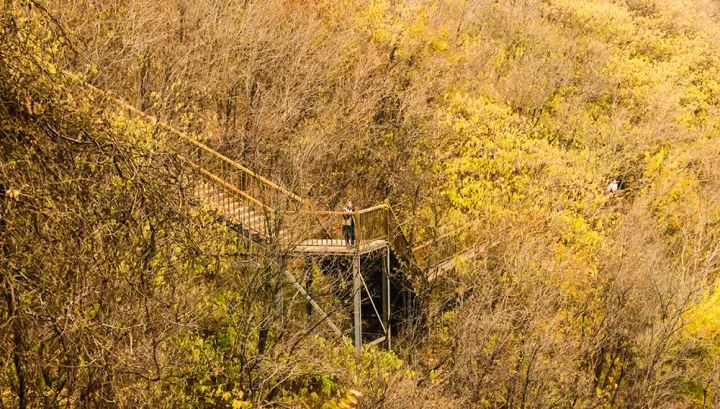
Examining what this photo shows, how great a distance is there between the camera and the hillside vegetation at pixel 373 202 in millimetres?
5340

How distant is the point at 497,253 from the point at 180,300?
10838mm

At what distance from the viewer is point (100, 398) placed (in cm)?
635

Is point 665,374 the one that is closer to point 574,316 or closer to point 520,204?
point 574,316

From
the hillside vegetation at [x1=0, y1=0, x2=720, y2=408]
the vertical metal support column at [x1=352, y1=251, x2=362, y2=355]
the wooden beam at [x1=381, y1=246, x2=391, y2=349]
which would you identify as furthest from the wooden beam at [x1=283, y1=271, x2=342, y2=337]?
the wooden beam at [x1=381, y1=246, x2=391, y2=349]

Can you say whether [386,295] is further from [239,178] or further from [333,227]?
[239,178]

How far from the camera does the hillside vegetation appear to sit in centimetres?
534

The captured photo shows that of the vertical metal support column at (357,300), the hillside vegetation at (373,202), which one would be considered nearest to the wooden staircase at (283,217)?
the vertical metal support column at (357,300)

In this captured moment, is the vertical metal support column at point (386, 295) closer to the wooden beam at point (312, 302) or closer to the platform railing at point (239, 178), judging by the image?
the wooden beam at point (312, 302)

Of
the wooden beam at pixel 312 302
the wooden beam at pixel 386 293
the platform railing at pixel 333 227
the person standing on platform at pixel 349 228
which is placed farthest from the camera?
the wooden beam at pixel 386 293

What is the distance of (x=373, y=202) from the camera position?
80.3ft

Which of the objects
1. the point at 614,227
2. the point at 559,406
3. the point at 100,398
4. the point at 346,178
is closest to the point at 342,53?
the point at 346,178

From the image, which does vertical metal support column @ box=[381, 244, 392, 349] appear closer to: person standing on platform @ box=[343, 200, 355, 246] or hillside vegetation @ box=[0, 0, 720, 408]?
hillside vegetation @ box=[0, 0, 720, 408]

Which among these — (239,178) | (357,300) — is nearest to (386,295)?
(357,300)

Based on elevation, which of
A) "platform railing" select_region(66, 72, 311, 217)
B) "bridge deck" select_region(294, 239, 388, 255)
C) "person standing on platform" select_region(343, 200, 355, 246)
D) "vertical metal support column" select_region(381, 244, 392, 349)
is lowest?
"vertical metal support column" select_region(381, 244, 392, 349)
